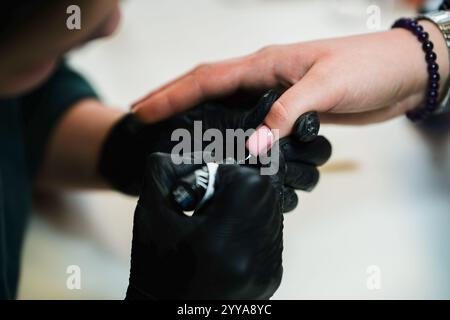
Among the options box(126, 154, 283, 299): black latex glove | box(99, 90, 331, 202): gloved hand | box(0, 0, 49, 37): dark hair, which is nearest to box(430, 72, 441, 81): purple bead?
box(99, 90, 331, 202): gloved hand

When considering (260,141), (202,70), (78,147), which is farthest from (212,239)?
(78,147)

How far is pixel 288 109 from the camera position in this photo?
0.39 m

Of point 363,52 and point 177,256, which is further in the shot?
Answer: point 363,52

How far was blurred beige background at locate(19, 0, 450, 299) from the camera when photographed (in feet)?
1.56

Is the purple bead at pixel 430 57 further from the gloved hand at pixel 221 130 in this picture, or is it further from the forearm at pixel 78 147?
the forearm at pixel 78 147

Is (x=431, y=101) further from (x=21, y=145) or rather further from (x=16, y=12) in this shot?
(x=21, y=145)

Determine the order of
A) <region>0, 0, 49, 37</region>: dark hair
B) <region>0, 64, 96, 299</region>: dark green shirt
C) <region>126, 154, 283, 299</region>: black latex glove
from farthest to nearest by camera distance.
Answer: <region>0, 64, 96, 299</region>: dark green shirt → <region>0, 0, 49, 37</region>: dark hair → <region>126, 154, 283, 299</region>: black latex glove

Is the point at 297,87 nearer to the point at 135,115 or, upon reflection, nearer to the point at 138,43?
the point at 135,115

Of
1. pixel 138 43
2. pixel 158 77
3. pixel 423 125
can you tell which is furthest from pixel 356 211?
pixel 138 43

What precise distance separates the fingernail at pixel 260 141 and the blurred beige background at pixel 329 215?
0.09m

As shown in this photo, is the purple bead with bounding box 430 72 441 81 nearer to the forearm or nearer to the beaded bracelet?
the beaded bracelet

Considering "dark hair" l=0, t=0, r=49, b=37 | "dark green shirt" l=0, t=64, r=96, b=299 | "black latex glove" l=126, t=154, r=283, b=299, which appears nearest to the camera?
"black latex glove" l=126, t=154, r=283, b=299

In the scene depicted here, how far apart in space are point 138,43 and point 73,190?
388 millimetres

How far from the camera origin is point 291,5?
3.04ft
